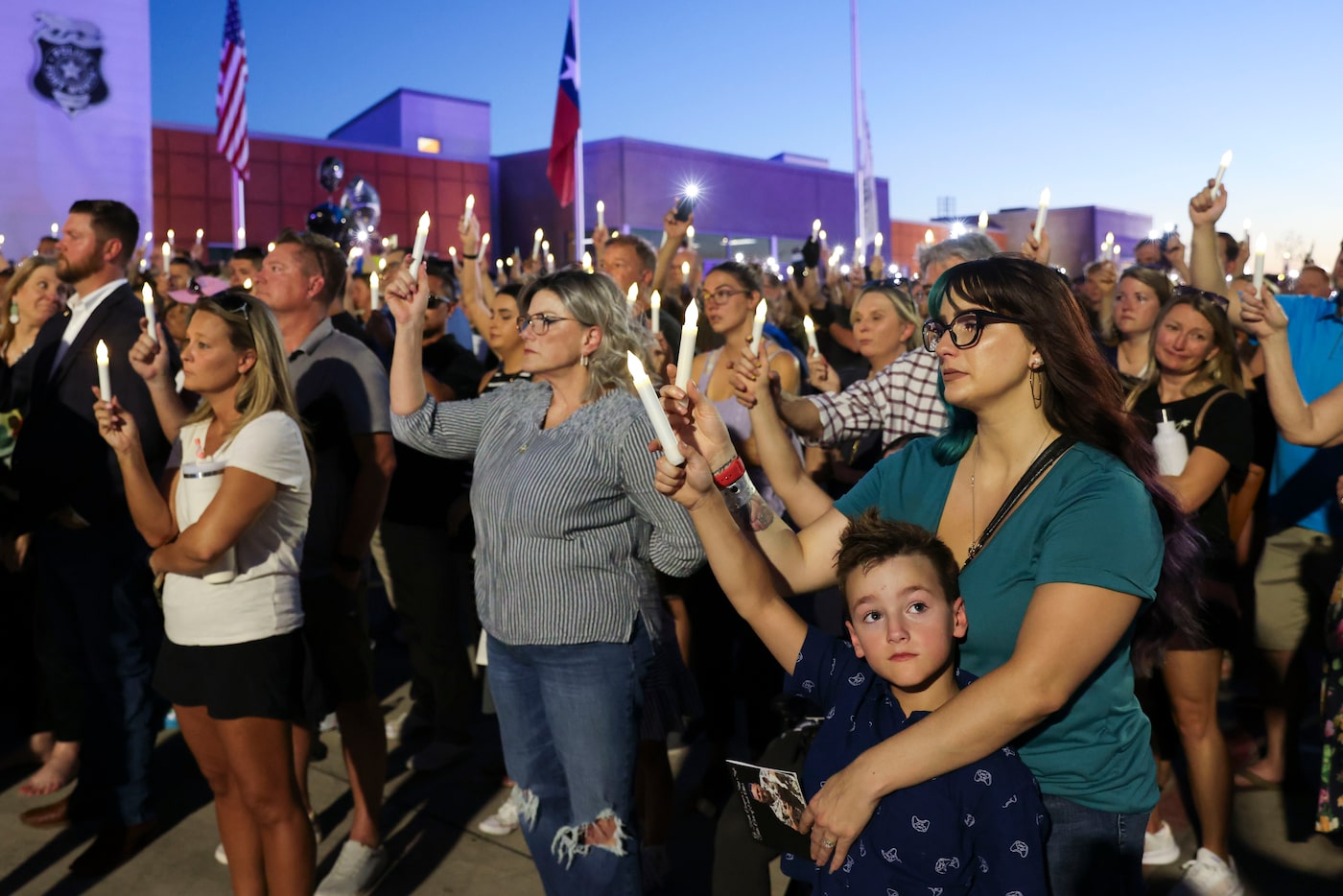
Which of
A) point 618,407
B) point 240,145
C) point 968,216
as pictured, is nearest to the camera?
point 618,407

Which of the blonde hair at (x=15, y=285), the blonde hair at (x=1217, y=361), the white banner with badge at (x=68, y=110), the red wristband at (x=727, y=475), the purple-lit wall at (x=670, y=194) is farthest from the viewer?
the purple-lit wall at (x=670, y=194)

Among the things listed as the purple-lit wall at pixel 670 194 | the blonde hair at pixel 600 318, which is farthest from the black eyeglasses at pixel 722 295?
the purple-lit wall at pixel 670 194

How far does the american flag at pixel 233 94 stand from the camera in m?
16.0

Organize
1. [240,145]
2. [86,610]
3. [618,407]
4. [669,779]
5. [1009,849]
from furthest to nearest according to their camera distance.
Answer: [240,145] → [86,610] → [669,779] → [618,407] → [1009,849]

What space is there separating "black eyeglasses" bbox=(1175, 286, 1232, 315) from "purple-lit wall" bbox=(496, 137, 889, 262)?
2723 centimetres

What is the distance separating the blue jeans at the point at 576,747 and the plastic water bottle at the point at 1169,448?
6.35 feet

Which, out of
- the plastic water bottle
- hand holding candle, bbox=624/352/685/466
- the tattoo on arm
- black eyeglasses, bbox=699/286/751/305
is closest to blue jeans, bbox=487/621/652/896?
the tattoo on arm

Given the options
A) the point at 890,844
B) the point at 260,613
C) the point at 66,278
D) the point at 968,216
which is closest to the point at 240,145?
the point at 66,278

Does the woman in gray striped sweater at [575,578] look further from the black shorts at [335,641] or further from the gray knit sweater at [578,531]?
the black shorts at [335,641]

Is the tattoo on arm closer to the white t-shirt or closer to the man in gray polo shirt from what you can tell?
the white t-shirt

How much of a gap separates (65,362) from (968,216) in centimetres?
4459

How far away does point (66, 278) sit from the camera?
16.2ft

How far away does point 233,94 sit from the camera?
1597 centimetres

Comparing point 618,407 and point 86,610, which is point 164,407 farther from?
point 618,407
